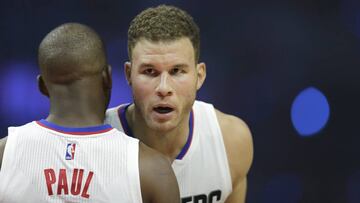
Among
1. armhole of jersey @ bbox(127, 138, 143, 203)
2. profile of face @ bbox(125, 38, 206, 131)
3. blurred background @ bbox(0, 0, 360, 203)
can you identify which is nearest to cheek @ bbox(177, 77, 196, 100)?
profile of face @ bbox(125, 38, 206, 131)

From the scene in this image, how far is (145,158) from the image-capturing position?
1383 mm

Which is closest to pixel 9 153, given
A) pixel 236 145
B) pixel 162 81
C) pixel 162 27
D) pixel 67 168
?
pixel 67 168

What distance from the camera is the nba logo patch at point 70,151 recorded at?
135 centimetres

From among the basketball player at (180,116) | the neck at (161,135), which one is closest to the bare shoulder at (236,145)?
the basketball player at (180,116)

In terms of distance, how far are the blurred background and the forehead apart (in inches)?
43.5

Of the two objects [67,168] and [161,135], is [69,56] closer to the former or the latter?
[67,168]

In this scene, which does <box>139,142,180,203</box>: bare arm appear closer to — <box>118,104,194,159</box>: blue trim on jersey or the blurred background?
<box>118,104,194,159</box>: blue trim on jersey

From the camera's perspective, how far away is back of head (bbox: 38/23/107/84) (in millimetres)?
1399

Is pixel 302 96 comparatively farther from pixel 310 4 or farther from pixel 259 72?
pixel 310 4

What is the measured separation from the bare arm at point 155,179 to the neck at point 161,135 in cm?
44

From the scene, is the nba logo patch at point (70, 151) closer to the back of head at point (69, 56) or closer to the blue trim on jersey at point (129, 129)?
the back of head at point (69, 56)

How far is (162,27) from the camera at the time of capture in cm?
171

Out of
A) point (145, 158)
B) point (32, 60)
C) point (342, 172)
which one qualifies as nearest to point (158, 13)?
point (145, 158)

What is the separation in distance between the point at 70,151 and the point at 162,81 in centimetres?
37
